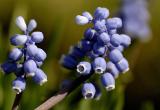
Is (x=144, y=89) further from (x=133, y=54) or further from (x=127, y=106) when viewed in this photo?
(x=133, y=54)

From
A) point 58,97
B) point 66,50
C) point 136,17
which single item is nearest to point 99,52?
point 58,97

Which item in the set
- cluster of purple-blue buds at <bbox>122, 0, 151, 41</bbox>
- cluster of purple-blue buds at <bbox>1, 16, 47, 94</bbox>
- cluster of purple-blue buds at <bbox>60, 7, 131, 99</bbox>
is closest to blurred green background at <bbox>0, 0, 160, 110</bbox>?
cluster of purple-blue buds at <bbox>122, 0, 151, 41</bbox>

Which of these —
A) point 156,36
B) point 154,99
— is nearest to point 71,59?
point 154,99

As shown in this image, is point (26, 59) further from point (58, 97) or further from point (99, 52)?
point (99, 52)

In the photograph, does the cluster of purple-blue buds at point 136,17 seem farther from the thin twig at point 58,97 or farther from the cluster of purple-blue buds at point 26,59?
the cluster of purple-blue buds at point 26,59

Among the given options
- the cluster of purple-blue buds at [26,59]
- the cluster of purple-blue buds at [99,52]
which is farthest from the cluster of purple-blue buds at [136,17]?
the cluster of purple-blue buds at [26,59]
